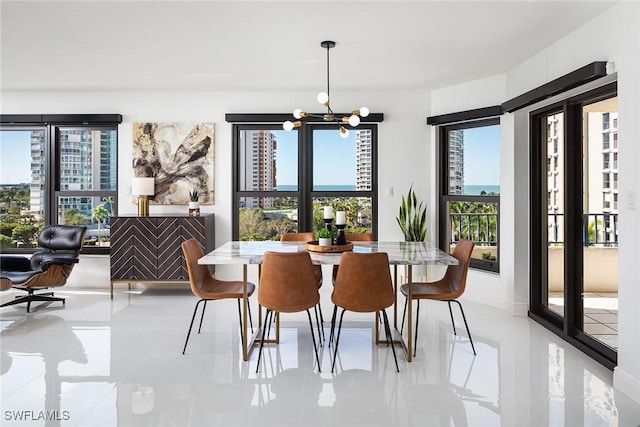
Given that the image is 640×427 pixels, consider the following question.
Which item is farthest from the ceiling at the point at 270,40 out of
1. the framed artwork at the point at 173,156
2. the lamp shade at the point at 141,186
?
the lamp shade at the point at 141,186

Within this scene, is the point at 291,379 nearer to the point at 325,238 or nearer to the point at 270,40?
the point at 325,238

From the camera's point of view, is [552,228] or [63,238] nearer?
[552,228]

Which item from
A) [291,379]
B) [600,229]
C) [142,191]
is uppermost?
[142,191]

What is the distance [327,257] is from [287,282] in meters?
0.39

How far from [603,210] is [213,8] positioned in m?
3.47

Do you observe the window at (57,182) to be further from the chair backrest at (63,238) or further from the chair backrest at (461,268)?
the chair backrest at (461,268)

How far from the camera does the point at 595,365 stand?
3.46 meters

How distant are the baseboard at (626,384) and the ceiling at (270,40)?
2495 millimetres

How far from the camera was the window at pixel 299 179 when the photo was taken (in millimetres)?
6195

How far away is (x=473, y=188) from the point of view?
5.63 m

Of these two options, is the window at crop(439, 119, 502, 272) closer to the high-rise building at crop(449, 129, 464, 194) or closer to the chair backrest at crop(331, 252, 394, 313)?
the high-rise building at crop(449, 129, 464, 194)

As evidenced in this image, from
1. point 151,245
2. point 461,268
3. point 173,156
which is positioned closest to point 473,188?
point 461,268

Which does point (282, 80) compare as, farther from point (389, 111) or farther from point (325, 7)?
point (325, 7)

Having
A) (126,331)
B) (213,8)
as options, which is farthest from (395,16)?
(126,331)
